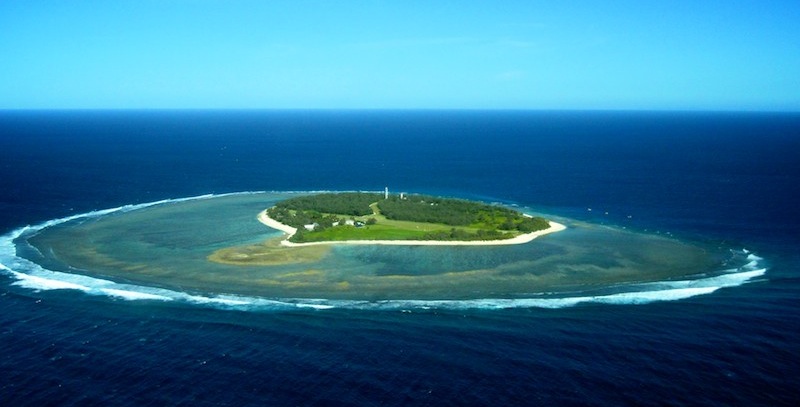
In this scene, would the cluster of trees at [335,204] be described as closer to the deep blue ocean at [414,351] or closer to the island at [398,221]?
the island at [398,221]

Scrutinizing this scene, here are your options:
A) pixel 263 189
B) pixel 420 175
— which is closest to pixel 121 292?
pixel 263 189

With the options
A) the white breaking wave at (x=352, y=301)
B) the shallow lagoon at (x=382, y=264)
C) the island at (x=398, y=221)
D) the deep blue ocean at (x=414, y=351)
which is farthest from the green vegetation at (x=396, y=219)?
the deep blue ocean at (x=414, y=351)

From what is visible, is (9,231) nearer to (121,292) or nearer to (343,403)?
(121,292)

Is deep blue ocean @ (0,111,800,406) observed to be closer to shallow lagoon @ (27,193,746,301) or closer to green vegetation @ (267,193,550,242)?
shallow lagoon @ (27,193,746,301)

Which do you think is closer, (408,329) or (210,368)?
(210,368)

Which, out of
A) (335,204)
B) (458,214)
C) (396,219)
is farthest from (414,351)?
(335,204)

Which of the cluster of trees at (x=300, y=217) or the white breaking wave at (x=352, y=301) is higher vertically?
the cluster of trees at (x=300, y=217)

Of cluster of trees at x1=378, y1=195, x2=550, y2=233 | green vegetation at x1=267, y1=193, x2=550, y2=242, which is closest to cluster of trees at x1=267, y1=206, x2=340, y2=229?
green vegetation at x1=267, y1=193, x2=550, y2=242
